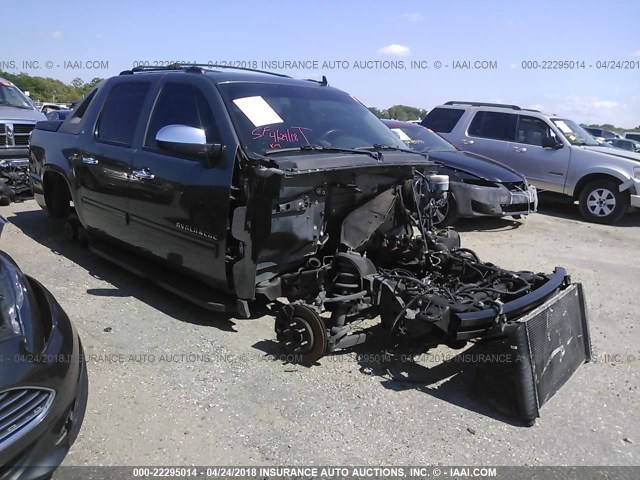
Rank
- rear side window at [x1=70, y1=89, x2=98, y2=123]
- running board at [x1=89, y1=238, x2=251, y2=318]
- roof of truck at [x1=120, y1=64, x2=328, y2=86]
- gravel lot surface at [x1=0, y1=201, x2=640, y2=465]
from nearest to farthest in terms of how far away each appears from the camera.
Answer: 1. gravel lot surface at [x1=0, y1=201, x2=640, y2=465]
2. running board at [x1=89, y1=238, x2=251, y2=318]
3. roof of truck at [x1=120, y1=64, x2=328, y2=86]
4. rear side window at [x1=70, y1=89, x2=98, y2=123]

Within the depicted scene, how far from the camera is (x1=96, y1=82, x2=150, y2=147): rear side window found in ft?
16.3

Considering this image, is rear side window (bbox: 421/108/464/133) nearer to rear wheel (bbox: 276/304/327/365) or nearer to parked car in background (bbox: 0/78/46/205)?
parked car in background (bbox: 0/78/46/205)

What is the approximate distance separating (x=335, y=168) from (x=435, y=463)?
2.01m

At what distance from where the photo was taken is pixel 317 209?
4.06 m

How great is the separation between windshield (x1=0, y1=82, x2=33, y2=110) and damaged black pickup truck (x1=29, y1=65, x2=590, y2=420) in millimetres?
6538

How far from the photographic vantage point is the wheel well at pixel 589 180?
9781 millimetres

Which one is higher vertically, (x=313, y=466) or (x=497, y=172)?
(x=497, y=172)

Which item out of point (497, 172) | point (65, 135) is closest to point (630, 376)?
point (497, 172)

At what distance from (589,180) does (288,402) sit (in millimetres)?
8691

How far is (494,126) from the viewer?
35.9 ft

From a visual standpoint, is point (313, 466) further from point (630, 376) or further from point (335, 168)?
point (630, 376)

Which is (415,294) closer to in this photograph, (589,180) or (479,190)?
(479,190)

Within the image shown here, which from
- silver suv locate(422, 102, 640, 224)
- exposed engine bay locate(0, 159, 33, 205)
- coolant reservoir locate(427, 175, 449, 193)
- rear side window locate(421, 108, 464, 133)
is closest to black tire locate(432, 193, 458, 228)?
silver suv locate(422, 102, 640, 224)

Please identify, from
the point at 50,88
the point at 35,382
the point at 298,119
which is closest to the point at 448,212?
the point at 298,119
